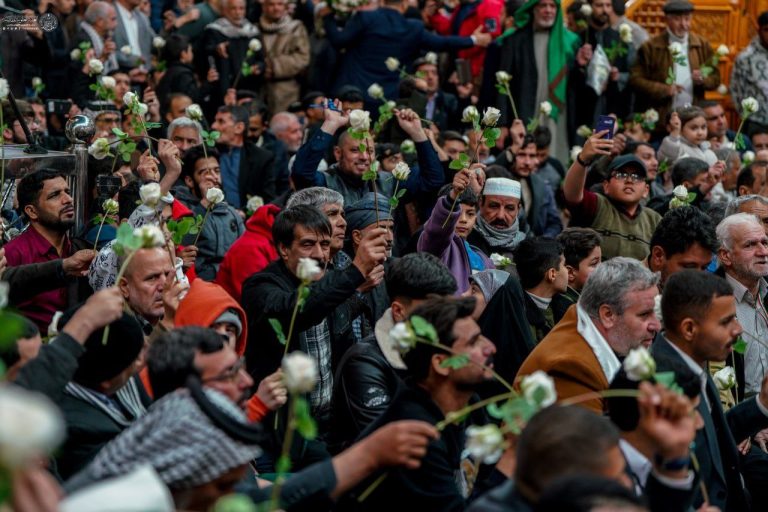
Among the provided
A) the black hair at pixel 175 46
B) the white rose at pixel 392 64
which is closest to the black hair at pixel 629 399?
the white rose at pixel 392 64

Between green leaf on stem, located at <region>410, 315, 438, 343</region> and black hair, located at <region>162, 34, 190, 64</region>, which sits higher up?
green leaf on stem, located at <region>410, 315, 438, 343</region>

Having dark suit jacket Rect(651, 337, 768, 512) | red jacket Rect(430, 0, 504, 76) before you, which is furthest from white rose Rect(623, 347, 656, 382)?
red jacket Rect(430, 0, 504, 76)

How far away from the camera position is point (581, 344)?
5309 millimetres

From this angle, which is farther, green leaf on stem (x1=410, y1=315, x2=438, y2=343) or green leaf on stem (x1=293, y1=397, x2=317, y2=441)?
green leaf on stem (x1=410, y1=315, x2=438, y2=343)

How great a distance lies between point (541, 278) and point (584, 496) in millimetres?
3723

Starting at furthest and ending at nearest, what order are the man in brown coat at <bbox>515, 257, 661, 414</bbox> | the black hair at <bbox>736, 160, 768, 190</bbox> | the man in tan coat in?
the man in tan coat → the black hair at <bbox>736, 160, 768, 190</bbox> → the man in brown coat at <bbox>515, 257, 661, 414</bbox>

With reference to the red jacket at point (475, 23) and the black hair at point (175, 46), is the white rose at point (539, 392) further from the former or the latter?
the red jacket at point (475, 23)

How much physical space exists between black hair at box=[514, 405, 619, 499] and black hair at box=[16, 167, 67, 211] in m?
3.90

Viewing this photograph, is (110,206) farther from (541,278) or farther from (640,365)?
(640,365)

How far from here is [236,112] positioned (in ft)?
33.3

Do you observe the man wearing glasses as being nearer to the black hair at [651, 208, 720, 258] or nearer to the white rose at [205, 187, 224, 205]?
the black hair at [651, 208, 720, 258]

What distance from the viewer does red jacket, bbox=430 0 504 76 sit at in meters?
13.1

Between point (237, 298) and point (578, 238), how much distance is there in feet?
6.05

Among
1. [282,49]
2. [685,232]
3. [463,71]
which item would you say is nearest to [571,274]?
[685,232]
